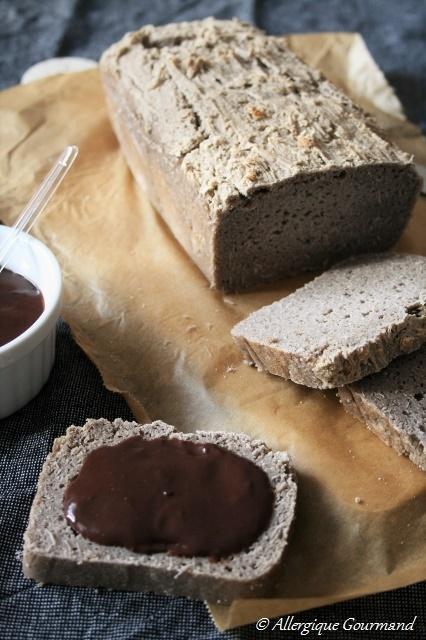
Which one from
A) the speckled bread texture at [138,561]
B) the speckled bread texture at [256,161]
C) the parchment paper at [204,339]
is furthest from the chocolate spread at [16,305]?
the speckled bread texture at [256,161]

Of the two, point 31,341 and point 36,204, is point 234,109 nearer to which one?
point 36,204

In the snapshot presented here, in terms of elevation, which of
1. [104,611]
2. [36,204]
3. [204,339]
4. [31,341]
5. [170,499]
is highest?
[36,204]

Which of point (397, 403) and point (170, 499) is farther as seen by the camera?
point (397, 403)

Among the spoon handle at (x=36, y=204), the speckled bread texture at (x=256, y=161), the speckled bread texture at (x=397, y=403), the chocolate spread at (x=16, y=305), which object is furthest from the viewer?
the speckled bread texture at (x=256, y=161)

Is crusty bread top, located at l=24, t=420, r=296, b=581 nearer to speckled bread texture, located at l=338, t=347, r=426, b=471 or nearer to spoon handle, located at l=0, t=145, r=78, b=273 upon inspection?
speckled bread texture, located at l=338, t=347, r=426, b=471

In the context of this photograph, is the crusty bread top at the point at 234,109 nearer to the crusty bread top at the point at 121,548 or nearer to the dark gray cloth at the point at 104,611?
the crusty bread top at the point at 121,548

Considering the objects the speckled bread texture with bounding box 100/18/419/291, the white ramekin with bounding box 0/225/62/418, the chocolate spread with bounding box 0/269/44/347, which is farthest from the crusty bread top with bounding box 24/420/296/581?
the speckled bread texture with bounding box 100/18/419/291

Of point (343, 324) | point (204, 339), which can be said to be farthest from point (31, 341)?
point (343, 324)
